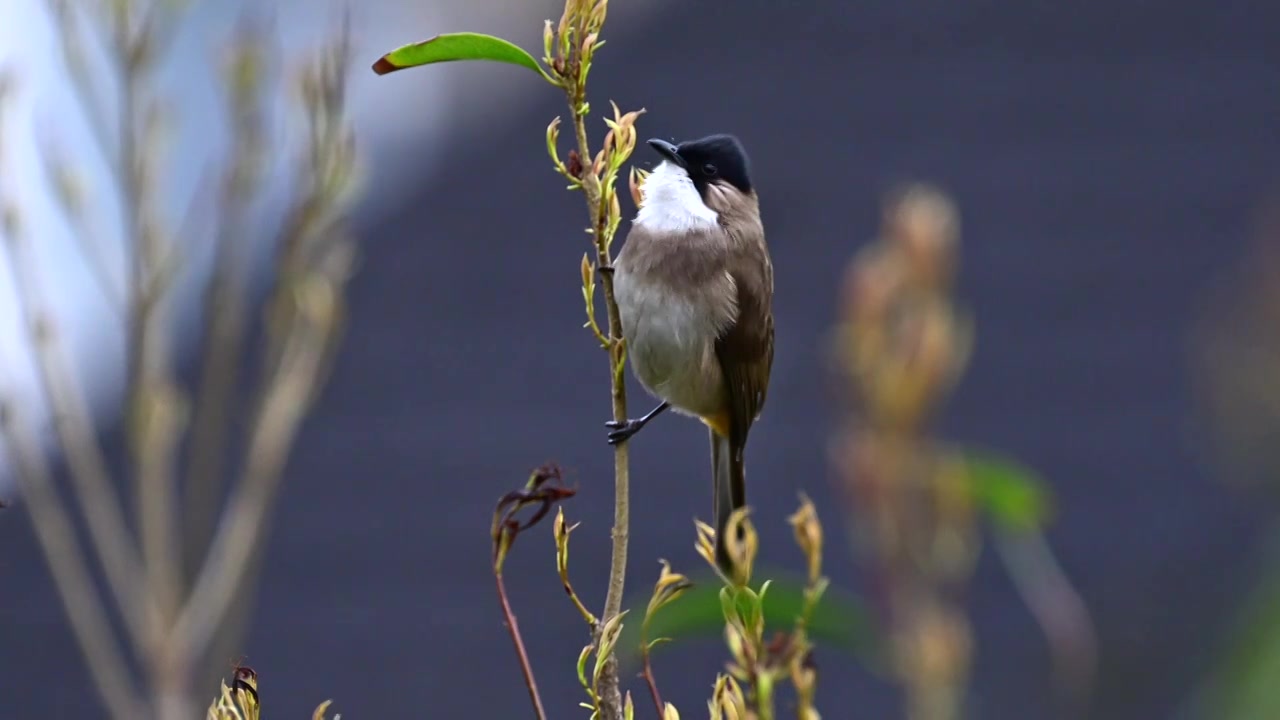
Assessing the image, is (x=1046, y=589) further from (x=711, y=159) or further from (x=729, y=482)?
(x=711, y=159)

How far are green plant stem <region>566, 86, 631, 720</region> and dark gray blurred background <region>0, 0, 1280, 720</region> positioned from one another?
198 inches

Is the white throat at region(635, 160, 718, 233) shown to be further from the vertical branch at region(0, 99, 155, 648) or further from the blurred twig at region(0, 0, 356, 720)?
the vertical branch at region(0, 99, 155, 648)

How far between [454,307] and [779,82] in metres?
1.80

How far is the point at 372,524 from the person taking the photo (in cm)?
727

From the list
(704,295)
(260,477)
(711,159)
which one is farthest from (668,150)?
(260,477)

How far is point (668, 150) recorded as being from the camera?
9.38 feet

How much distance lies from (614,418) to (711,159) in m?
1.35

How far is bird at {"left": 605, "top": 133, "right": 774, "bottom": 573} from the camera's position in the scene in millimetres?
2998

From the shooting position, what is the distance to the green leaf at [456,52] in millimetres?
1604

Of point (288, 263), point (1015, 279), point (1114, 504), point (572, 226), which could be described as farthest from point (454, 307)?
point (288, 263)

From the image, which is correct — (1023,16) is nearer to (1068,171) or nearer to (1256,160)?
(1068,171)

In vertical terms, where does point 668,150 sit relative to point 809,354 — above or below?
above

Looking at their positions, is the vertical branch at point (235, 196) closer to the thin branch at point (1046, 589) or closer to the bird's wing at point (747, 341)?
the bird's wing at point (747, 341)

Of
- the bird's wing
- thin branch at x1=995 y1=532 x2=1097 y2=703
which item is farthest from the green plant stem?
thin branch at x1=995 y1=532 x2=1097 y2=703
